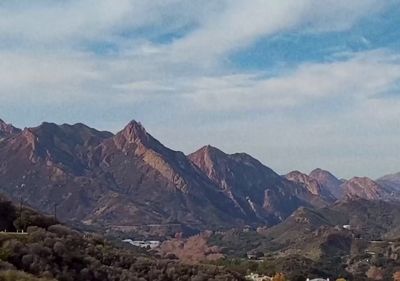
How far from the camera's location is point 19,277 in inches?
1287

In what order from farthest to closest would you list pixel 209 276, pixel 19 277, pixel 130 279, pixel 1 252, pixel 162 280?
pixel 209 276, pixel 162 280, pixel 130 279, pixel 1 252, pixel 19 277

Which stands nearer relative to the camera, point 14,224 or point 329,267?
point 14,224

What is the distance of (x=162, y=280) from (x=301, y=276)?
9044 centimetres

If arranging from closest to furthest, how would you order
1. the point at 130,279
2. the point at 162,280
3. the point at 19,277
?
the point at 19,277 → the point at 130,279 → the point at 162,280

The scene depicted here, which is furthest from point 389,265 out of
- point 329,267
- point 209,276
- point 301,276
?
point 209,276

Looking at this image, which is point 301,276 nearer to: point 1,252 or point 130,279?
point 130,279

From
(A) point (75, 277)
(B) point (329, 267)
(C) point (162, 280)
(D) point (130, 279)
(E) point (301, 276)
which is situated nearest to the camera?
(A) point (75, 277)

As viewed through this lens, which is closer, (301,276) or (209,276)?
(209,276)

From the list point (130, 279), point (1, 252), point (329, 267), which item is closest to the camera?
point (1, 252)

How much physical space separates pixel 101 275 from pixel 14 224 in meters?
24.0

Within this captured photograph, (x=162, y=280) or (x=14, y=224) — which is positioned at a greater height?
(x=14, y=224)

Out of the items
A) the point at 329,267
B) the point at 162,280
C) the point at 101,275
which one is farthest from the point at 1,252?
the point at 329,267

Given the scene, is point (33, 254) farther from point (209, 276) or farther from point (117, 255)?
point (209, 276)

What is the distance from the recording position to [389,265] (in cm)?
18912
